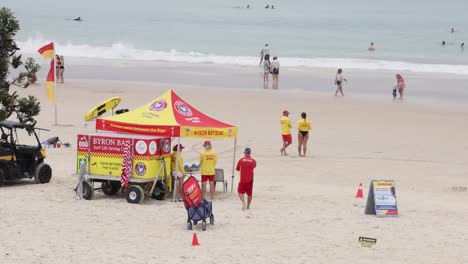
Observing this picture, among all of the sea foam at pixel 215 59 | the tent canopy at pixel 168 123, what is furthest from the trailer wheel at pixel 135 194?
the sea foam at pixel 215 59

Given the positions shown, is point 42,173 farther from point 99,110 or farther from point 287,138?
point 287,138

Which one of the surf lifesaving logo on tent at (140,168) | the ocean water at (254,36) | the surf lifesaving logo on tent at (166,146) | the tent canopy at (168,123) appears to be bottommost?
the surf lifesaving logo on tent at (140,168)

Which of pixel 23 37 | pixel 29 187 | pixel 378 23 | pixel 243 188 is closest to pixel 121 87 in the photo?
pixel 29 187

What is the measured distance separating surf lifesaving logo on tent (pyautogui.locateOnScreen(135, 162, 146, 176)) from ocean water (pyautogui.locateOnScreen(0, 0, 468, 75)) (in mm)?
35890

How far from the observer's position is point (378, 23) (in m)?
105

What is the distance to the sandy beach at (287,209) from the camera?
13.9 m

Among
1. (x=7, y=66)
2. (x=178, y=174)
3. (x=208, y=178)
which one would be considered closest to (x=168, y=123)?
(x=178, y=174)

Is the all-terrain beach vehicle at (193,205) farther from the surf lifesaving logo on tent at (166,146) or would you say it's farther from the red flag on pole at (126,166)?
the surf lifesaving logo on tent at (166,146)

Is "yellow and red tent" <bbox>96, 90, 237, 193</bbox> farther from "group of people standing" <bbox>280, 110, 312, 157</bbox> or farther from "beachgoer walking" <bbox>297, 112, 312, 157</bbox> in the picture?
"beachgoer walking" <bbox>297, 112, 312, 157</bbox>

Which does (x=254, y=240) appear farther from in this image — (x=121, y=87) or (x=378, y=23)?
(x=378, y=23)

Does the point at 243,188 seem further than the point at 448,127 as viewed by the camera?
No

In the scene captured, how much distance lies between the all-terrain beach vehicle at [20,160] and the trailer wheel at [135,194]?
2.56 metres

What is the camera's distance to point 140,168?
1734 centimetres

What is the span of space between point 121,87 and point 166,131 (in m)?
20.6
